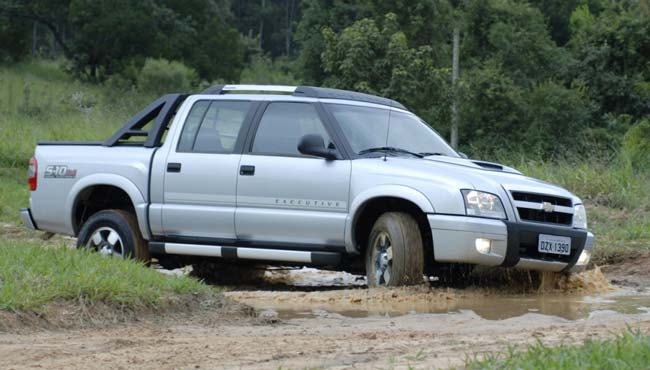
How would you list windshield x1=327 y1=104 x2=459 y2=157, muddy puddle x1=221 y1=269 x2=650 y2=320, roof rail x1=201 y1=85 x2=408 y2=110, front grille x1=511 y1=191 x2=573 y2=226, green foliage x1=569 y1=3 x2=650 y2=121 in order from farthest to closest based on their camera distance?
green foliage x1=569 y1=3 x2=650 y2=121 → roof rail x1=201 y1=85 x2=408 y2=110 → windshield x1=327 y1=104 x2=459 y2=157 → front grille x1=511 y1=191 x2=573 y2=226 → muddy puddle x1=221 y1=269 x2=650 y2=320

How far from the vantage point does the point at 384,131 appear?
32.4 ft

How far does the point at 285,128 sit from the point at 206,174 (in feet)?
2.54

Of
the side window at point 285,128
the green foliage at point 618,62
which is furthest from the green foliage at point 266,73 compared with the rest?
the side window at point 285,128

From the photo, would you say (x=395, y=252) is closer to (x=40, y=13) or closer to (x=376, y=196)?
(x=376, y=196)

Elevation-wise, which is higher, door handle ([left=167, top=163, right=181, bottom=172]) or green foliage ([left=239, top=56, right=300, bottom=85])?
door handle ([left=167, top=163, right=181, bottom=172])

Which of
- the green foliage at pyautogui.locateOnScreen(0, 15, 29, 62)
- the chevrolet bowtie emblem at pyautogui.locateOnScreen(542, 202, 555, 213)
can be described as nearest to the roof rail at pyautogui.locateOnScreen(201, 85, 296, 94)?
the chevrolet bowtie emblem at pyautogui.locateOnScreen(542, 202, 555, 213)

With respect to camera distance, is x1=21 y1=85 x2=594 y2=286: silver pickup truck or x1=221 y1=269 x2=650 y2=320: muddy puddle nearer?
x1=221 y1=269 x2=650 y2=320: muddy puddle

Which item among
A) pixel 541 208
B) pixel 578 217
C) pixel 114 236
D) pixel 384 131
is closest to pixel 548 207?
pixel 541 208

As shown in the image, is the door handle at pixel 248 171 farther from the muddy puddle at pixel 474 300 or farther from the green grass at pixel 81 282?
the green grass at pixel 81 282

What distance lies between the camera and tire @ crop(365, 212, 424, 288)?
894 cm

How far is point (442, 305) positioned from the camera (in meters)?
8.66

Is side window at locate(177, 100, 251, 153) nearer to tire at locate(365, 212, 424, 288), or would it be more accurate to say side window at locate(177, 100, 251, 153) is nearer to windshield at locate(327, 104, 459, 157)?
windshield at locate(327, 104, 459, 157)

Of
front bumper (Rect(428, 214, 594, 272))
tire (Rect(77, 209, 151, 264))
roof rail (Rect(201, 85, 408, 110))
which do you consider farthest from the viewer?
tire (Rect(77, 209, 151, 264))

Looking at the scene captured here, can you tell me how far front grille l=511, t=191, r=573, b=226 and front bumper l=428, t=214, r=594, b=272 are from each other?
0.12 meters
